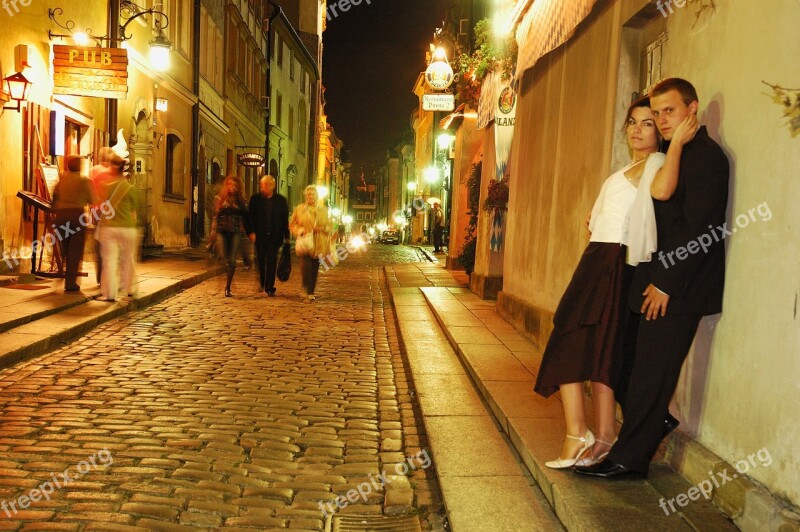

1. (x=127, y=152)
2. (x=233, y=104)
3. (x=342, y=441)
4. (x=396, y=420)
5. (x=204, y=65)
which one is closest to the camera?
(x=342, y=441)

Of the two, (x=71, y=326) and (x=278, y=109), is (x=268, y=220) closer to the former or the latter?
(x=71, y=326)

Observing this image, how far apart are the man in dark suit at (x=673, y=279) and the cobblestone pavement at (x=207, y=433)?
1153 mm

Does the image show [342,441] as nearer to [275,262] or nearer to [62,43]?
[275,262]

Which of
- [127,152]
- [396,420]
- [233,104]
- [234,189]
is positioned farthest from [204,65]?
[396,420]

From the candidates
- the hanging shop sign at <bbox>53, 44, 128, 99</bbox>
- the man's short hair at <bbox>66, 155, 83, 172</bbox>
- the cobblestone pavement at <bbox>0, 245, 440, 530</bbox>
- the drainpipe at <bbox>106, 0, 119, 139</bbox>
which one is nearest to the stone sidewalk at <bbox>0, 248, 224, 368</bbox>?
the cobblestone pavement at <bbox>0, 245, 440, 530</bbox>

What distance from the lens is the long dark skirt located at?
11.1 ft

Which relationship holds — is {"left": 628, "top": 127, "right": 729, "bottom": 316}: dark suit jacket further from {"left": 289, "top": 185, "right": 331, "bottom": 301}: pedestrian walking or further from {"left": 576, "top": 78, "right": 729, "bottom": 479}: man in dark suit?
{"left": 289, "top": 185, "right": 331, "bottom": 301}: pedestrian walking

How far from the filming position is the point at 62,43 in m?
11.5

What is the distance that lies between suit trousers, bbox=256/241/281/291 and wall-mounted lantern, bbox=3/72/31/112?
13.1 feet

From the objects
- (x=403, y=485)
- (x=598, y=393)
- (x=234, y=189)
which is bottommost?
(x=403, y=485)

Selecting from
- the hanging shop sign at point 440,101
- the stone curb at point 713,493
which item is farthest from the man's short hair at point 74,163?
the hanging shop sign at point 440,101

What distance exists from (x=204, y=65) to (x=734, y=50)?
2048 cm

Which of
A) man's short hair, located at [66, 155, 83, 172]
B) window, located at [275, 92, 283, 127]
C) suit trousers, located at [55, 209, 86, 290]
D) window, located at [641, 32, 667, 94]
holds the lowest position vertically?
suit trousers, located at [55, 209, 86, 290]

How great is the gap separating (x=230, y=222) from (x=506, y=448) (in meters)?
8.14
